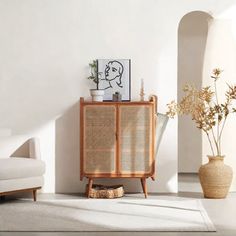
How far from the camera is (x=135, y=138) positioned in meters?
6.39

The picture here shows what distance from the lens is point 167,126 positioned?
6.83 meters

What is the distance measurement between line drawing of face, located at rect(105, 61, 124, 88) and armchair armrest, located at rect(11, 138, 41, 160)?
1054 mm

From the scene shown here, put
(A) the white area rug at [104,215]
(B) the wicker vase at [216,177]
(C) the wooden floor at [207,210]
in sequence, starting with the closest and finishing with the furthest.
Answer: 1. (C) the wooden floor at [207,210]
2. (A) the white area rug at [104,215]
3. (B) the wicker vase at [216,177]

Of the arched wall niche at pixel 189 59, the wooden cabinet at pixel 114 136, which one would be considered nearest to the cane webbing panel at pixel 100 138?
the wooden cabinet at pixel 114 136

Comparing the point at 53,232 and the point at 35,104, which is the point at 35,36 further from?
the point at 53,232

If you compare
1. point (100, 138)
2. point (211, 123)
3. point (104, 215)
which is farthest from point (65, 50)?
point (104, 215)

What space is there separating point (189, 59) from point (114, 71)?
2218 mm

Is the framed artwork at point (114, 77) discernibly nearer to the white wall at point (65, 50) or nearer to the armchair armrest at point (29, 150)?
the white wall at point (65, 50)

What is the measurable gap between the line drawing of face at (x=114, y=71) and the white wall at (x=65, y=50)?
0.10 m

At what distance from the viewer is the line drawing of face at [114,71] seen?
6.72 metres

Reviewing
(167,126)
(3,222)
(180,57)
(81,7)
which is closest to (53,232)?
(3,222)

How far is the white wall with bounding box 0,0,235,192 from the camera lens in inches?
265

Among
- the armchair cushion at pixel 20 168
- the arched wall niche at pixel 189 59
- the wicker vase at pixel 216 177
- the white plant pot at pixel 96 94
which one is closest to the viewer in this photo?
the armchair cushion at pixel 20 168

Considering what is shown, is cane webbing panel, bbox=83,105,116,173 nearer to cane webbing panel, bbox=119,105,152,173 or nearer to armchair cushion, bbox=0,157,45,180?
cane webbing panel, bbox=119,105,152,173
